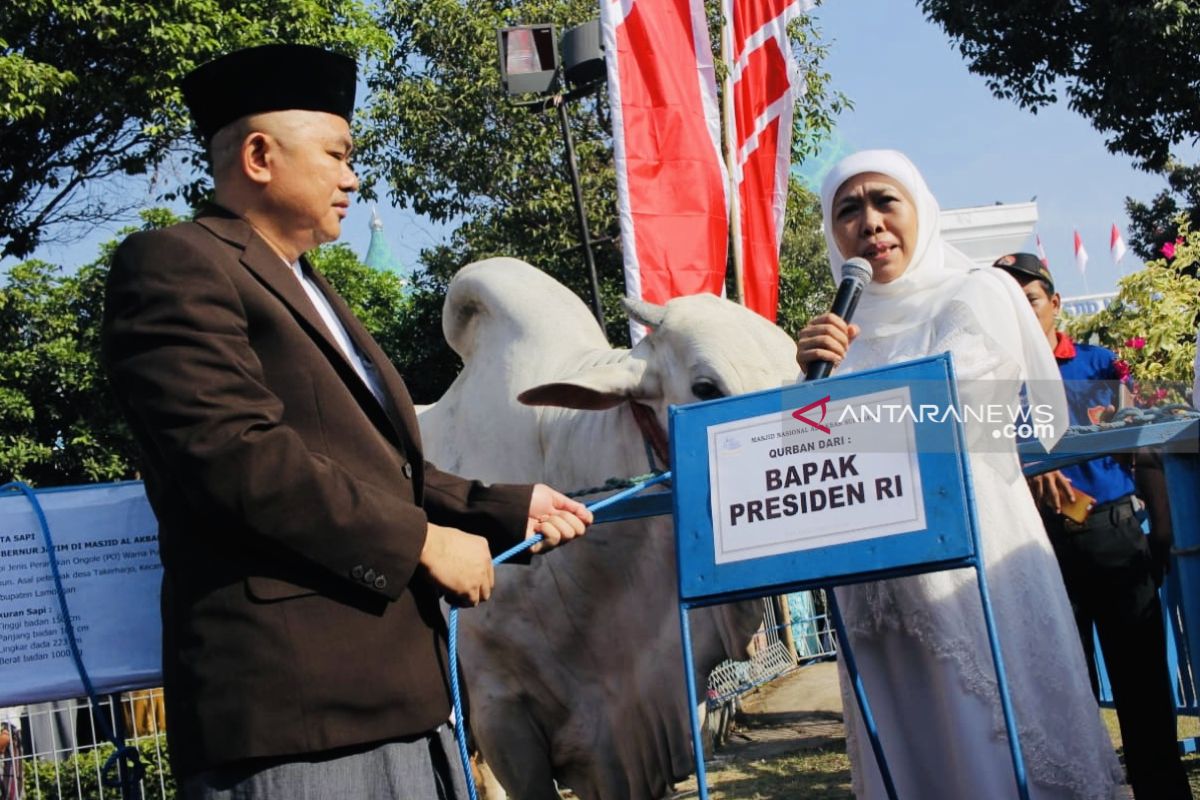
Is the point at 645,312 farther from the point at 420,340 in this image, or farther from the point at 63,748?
the point at 420,340

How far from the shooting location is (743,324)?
4168 millimetres

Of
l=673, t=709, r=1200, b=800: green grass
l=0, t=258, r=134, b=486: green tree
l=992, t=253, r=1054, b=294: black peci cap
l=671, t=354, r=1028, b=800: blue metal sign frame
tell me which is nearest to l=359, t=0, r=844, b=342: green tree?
l=0, t=258, r=134, b=486: green tree

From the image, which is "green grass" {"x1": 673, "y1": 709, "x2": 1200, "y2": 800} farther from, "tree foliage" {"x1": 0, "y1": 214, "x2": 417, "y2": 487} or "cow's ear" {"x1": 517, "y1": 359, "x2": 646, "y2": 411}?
"tree foliage" {"x1": 0, "y1": 214, "x2": 417, "y2": 487}

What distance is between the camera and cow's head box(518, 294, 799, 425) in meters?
3.95

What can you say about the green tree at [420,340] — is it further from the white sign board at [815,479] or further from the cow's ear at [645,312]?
the white sign board at [815,479]

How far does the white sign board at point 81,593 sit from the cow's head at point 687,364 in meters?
1.18

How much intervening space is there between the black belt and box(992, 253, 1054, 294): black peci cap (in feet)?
2.74

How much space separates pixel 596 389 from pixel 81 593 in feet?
4.89

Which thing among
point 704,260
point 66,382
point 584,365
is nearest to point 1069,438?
point 584,365

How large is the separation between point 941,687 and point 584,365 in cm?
195

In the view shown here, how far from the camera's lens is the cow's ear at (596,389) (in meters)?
4.09

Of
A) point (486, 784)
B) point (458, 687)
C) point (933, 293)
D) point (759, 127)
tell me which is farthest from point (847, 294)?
point (759, 127)

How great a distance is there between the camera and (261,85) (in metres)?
2.49

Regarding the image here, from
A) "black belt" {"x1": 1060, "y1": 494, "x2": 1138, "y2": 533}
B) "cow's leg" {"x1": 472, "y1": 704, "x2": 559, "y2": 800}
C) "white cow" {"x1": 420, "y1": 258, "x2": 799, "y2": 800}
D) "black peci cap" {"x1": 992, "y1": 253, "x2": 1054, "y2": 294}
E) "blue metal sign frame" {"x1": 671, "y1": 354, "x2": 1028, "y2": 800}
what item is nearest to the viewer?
"blue metal sign frame" {"x1": 671, "y1": 354, "x2": 1028, "y2": 800}
